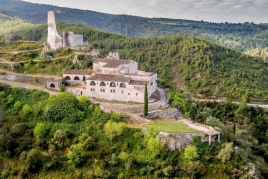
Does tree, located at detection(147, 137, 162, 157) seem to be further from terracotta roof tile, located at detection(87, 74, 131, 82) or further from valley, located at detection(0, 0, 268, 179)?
terracotta roof tile, located at detection(87, 74, 131, 82)

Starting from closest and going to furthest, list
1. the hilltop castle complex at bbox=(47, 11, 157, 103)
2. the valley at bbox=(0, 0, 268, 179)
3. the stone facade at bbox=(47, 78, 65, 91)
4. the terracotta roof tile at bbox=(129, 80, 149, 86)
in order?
1. the valley at bbox=(0, 0, 268, 179)
2. the terracotta roof tile at bbox=(129, 80, 149, 86)
3. the hilltop castle complex at bbox=(47, 11, 157, 103)
4. the stone facade at bbox=(47, 78, 65, 91)

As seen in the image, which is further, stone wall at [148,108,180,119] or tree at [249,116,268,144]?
tree at [249,116,268,144]

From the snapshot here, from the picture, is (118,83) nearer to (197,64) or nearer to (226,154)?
(226,154)

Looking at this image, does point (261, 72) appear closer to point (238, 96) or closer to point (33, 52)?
point (238, 96)

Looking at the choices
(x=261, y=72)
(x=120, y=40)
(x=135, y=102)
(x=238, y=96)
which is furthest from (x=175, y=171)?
(x=120, y=40)

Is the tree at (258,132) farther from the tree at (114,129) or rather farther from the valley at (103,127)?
the tree at (114,129)

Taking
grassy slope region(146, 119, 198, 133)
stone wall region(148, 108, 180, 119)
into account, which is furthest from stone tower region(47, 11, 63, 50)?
grassy slope region(146, 119, 198, 133)

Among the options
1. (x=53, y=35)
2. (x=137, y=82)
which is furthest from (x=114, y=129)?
(x=53, y=35)
